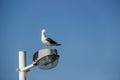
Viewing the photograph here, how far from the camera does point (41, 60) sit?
2051 mm

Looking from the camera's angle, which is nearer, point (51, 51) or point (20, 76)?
point (51, 51)

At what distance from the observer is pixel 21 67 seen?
2.17 metres

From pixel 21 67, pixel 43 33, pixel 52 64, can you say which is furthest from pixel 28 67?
pixel 43 33

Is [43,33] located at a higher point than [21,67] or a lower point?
higher

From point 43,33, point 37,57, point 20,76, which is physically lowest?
point 20,76

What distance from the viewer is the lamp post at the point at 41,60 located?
6.42 ft

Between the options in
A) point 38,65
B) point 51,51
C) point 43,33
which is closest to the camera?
point 51,51

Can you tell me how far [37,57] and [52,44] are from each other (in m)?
0.22

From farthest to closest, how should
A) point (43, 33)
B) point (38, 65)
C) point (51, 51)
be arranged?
point (43, 33)
point (38, 65)
point (51, 51)

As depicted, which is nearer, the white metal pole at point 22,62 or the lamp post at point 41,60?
the lamp post at point 41,60

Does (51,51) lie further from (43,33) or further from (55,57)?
(43,33)

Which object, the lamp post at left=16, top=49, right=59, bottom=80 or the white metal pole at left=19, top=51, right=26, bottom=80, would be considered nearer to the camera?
the lamp post at left=16, top=49, right=59, bottom=80

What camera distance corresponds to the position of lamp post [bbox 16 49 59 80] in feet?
6.42

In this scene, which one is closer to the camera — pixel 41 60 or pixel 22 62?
pixel 41 60
